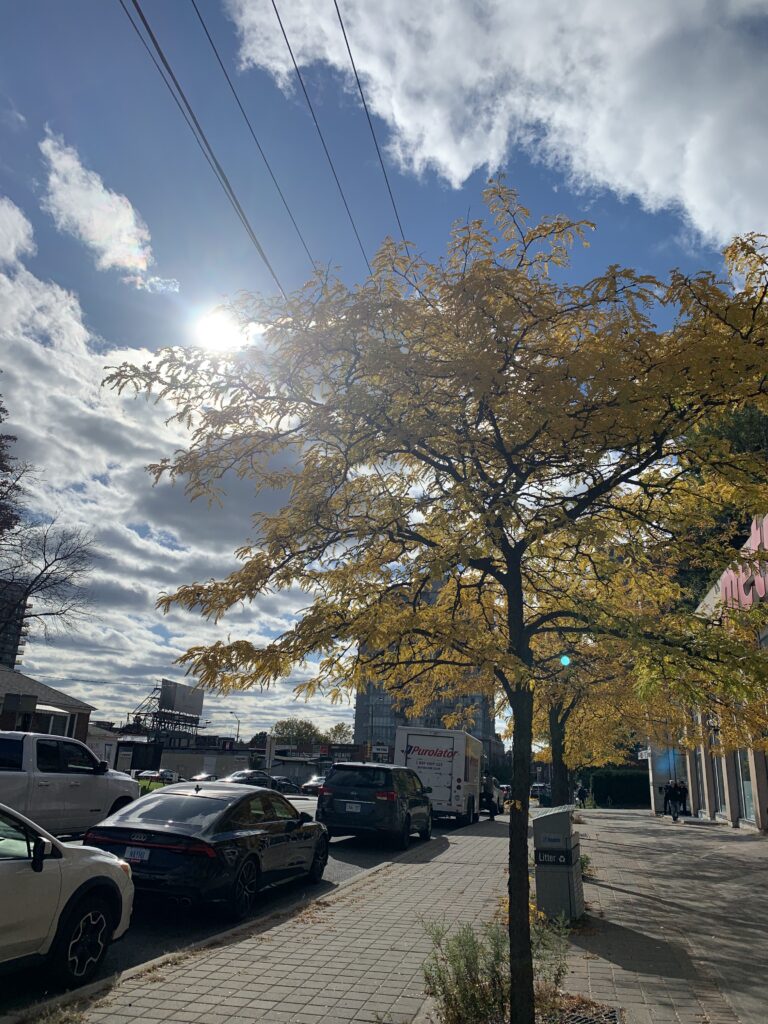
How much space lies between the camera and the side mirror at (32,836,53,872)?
Result: 568 cm

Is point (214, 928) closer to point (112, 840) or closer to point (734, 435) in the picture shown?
point (112, 840)

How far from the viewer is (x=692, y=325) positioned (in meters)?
5.66

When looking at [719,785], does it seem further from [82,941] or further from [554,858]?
[82,941]

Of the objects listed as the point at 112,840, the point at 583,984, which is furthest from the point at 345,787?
the point at 583,984

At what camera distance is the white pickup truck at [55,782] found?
11.3m

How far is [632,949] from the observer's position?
7.31 meters

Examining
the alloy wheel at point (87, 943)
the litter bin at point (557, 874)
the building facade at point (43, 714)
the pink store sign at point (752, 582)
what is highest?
the pink store sign at point (752, 582)

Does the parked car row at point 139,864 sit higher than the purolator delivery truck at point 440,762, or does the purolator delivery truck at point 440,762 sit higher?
the purolator delivery truck at point 440,762

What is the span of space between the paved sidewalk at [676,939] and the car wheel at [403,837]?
12.2 ft

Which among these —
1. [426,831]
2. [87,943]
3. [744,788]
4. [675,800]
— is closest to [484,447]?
[87,943]

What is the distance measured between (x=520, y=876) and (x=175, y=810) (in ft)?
17.3

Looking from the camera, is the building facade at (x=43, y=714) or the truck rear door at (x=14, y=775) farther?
the building facade at (x=43, y=714)

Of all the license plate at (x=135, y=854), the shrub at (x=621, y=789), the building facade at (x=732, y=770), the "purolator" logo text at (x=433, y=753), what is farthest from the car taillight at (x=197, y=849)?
the shrub at (x=621, y=789)

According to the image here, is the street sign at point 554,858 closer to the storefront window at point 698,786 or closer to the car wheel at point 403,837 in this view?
the car wheel at point 403,837
